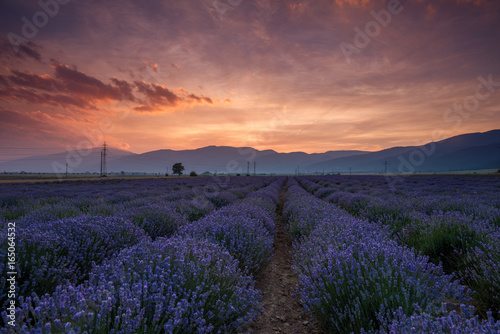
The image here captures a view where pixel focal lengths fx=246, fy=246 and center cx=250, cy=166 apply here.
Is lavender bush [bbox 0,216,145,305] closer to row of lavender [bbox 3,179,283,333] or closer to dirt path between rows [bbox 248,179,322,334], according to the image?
row of lavender [bbox 3,179,283,333]

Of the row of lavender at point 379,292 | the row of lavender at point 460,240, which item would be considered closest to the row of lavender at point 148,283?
the row of lavender at point 379,292

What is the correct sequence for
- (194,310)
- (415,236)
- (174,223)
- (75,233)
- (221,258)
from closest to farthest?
1. (194,310)
2. (221,258)
3. (75,233)
4. (415,236)
5. (174,223)

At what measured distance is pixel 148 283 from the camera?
6.16ft

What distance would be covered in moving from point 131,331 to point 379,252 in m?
2.34

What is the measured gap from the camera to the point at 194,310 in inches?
74.7

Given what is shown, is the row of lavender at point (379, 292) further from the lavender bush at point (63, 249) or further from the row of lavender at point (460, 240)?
the lavender bush at point (63, 249)

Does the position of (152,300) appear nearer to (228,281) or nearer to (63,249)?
(228,281)

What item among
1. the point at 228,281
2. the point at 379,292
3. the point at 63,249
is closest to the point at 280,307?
the point at 228,281

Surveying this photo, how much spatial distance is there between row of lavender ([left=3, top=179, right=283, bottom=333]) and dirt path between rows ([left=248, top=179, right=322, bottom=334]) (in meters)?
0.28

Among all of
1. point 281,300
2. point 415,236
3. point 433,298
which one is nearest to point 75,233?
point 281,300

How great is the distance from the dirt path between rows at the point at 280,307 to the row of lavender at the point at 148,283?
28 centimetres

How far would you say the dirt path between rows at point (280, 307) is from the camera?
2844 millimetres

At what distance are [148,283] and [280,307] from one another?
2141mm

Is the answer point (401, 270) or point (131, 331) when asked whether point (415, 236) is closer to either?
point (401, 270)
